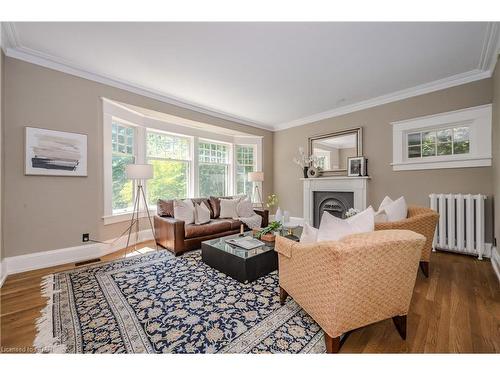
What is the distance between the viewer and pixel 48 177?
9.18 feet

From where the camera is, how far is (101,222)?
3275 mm

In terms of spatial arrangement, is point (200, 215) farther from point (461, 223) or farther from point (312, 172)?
point (461, 223)

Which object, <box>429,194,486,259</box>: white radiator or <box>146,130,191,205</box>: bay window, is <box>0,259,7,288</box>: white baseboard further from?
<box>429,194,486,259</box>: white radiator

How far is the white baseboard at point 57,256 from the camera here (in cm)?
256

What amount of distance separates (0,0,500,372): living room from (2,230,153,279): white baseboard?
0.02 meters

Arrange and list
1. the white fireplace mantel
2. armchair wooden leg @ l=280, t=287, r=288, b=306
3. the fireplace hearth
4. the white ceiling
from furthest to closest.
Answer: the fireplace hearth
the white fireplace mantel
the white ceiling
armchair wooden leg @ l=280, t=287, r=288, b=306

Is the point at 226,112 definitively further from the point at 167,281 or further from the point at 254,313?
the point at 254,313

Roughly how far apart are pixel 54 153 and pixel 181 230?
1965 mm

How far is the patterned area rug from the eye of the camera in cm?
140

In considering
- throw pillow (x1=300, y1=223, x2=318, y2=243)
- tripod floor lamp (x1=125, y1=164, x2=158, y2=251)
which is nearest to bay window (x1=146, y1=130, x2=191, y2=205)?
tripod floor lamp (x1=125, y1=164, x2=158, y2=251)

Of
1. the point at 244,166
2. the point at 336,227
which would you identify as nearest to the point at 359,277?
the point at 336,227

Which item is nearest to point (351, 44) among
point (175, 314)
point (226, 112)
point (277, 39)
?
point (277, 39)

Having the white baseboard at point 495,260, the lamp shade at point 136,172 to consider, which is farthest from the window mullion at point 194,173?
the white baseboard at point 495,260
